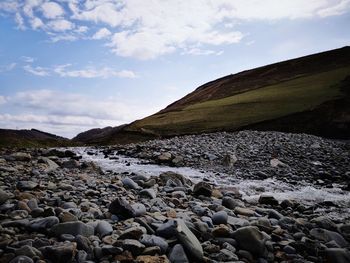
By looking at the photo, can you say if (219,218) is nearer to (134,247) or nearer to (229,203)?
(229,203)

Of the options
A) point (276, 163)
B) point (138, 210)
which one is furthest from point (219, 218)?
point (276, 163)

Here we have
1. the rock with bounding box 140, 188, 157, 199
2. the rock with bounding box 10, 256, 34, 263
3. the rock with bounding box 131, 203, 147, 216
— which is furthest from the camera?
the rock with bounding box 140, 188, 157, 199

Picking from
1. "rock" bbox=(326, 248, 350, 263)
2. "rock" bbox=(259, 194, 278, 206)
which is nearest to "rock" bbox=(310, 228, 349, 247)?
"rock" bbox=(326, 248, 350, 263)

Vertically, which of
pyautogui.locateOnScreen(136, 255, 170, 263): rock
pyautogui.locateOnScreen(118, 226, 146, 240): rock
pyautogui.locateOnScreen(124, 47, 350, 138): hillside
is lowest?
pyautogui.locateOnScreen(136, 255, 170, 263): rock

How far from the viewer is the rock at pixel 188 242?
208 inches

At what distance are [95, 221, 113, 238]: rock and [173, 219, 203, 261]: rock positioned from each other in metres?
1.15

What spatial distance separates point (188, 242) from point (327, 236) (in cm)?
354

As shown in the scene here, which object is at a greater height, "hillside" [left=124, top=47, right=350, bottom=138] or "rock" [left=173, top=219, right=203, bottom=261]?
"hillside" [left=124, top=47, right=350, bottom=138]

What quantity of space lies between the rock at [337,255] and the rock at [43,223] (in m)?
4.95

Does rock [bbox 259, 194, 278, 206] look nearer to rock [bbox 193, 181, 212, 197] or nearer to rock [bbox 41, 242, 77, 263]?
rock [bbox 193, 181, 212, 197]

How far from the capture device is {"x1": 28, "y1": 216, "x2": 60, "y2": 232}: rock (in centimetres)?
544

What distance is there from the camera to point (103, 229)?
5660 millimetres

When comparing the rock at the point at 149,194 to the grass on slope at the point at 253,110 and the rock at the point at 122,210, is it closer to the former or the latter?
the rock at the point at 122,210

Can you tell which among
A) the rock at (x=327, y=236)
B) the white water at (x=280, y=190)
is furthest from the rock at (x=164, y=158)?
the rock at (x=327, y=236)
